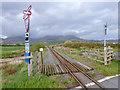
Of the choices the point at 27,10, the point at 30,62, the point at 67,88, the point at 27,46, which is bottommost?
the point at 67,88

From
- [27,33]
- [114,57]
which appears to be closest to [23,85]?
[27,33]

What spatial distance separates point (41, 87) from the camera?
9.43 ft

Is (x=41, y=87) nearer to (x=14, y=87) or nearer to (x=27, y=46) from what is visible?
(x=14, y=87)

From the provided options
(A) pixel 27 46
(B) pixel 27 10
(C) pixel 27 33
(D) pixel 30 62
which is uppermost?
(B) pixel 27 10

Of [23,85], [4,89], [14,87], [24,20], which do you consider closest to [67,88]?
[23,85]

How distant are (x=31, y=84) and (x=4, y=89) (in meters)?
0.93

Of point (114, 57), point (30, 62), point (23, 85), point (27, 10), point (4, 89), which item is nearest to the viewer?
point (4, 89)

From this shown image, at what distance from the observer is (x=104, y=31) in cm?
605

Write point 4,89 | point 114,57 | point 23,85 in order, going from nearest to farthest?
point 4,89
point 23,85
point 114,57

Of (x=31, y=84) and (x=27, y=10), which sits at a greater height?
(x=27, y=10)

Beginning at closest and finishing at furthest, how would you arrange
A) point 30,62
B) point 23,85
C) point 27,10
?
point 23,85 < point 27,10 < point 30,62

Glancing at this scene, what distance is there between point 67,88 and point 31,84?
1.44m

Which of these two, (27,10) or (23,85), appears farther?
(27,10)

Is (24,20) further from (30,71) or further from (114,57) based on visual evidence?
(114,57)
